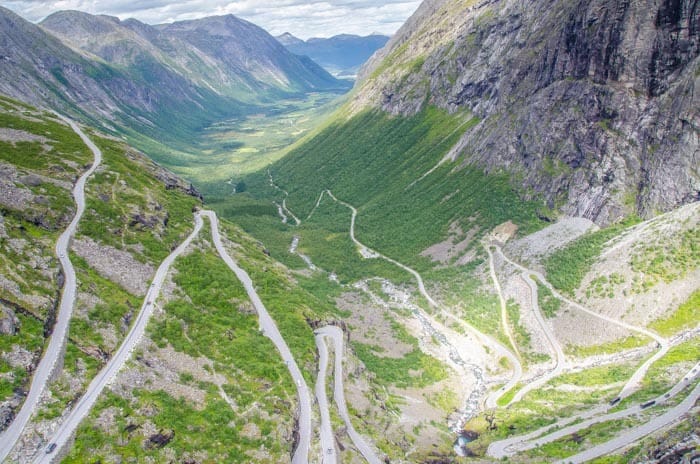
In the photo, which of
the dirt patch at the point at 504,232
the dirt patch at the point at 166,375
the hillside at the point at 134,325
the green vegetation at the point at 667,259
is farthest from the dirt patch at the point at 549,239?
the dirt patch at the point at 166,375

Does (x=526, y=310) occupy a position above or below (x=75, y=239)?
below

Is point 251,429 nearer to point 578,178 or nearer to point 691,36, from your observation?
point 578,178

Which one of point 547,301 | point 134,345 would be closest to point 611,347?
point 547,301

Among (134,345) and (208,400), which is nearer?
(208,400)

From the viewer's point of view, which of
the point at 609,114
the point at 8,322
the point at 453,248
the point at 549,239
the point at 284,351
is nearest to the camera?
the point at 8,322

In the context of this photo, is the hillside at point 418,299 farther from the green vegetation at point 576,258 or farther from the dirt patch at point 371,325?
the dirt patch at point 371,325

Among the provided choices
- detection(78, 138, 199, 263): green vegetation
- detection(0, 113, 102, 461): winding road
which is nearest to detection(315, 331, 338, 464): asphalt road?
detection(0, 113, 102, 461): winding road

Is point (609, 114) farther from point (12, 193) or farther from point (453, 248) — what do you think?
point (12, 193)
